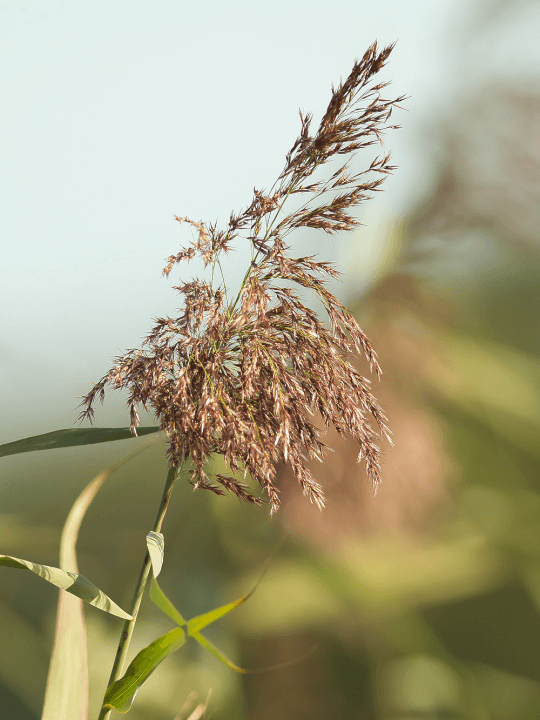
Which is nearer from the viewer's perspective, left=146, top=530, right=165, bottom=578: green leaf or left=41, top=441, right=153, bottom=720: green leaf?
→ left=146, top=530, right=165, bottom=578: green leaf

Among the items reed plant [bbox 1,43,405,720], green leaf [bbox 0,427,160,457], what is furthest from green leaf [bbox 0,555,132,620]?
green leaf [bbox 0,427,160,457]

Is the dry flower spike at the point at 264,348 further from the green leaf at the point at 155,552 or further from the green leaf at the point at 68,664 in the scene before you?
the green leaf at the point at 68,664

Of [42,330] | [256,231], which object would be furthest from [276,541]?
[42,330]

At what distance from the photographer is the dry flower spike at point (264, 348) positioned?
597 mm

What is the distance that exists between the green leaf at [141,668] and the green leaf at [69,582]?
0.06 m

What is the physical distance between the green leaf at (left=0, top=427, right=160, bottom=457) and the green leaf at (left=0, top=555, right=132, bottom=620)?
17cm

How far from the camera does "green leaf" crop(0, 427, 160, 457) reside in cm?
75

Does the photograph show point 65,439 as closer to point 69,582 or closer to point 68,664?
point 69,582

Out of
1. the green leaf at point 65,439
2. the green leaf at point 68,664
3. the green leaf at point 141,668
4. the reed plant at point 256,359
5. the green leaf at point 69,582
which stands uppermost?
the reed plant at point 256,359

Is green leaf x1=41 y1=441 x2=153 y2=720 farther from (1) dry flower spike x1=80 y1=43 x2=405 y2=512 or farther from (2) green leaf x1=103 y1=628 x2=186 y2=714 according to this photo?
(1) dry flower spike x1=80 y1=43 x2=405 y2=512

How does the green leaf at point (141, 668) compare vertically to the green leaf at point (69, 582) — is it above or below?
below

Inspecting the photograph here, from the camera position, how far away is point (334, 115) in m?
0.62

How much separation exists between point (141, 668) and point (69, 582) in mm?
137

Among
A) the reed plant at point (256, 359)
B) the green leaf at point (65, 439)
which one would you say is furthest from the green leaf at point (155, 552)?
the green leaf at point (65, 439)
